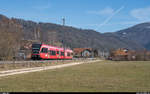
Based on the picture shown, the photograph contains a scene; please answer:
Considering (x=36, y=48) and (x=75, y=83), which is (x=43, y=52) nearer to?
(x=36, y=48)

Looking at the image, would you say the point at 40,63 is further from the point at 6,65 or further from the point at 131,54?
the point at 131,54

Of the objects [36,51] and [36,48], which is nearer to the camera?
[36,48]

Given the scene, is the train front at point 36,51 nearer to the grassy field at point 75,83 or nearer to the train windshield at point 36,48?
the train windshield at point 36,48

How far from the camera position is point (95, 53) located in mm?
143500

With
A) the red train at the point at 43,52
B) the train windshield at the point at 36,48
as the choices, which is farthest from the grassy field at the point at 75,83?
the red train at the point at 43,52

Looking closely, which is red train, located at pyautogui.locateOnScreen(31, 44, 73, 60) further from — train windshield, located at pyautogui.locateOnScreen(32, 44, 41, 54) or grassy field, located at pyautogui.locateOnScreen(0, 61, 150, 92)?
A: grassy field, located at pyautogui.locateOnScreen(0, 61, 150, 92)

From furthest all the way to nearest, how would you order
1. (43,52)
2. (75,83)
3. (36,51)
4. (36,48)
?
1. (43,52)
2. (36,51)
3. (36,48)
4. (75,83)

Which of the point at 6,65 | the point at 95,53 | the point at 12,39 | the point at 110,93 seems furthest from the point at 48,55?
the point at 95,53

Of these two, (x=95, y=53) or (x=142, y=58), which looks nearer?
(x=142, y=58)

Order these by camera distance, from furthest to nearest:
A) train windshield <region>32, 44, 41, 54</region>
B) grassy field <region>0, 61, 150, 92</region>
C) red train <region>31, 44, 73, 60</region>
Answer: red train <region>31, 44, 73, 60</region>
train windshield <region>32, 44, 41, 54</region>
grassy field <region>0, 61, 150, 92</region>

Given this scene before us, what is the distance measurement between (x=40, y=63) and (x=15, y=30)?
735 inches

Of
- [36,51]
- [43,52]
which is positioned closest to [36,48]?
[36,51]

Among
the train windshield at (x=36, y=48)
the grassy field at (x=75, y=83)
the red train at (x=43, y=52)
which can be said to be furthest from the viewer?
the red train at (x=43, y=52)

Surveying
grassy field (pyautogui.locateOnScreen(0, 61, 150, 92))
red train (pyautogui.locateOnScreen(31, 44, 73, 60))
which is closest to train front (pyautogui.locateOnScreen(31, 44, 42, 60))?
red train (pyautogui.locateOnScreen(31, 44, 73, 60))
